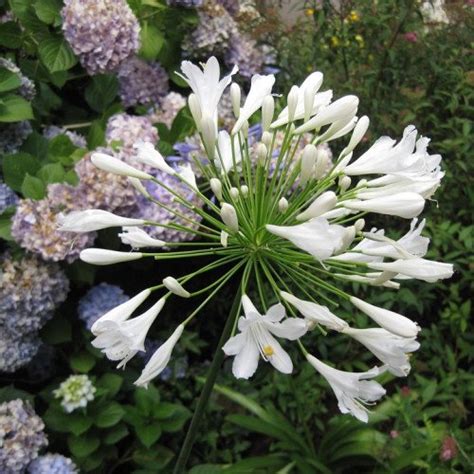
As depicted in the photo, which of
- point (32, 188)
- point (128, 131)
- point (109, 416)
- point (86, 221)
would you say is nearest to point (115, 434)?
point (109, 416)

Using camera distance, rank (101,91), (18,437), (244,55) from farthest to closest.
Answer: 1. (244,55)
2. (101,91)
3. (18,437)

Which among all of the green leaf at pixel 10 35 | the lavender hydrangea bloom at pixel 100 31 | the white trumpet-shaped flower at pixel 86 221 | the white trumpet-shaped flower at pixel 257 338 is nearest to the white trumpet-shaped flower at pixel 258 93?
the white trumpet-shaped flower at pixel 86 221

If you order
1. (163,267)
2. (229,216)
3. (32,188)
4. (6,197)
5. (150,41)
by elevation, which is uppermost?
(229,216)

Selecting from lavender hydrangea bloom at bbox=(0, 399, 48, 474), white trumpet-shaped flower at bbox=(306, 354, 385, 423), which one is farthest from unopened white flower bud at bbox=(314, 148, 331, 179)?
lavender hydrangea bloom at bbox=(0, 399, 48, 474)

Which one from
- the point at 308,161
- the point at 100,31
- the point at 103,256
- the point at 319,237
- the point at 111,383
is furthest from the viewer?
the point at 100,31

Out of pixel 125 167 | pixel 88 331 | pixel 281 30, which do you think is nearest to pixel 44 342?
pixel 88 331

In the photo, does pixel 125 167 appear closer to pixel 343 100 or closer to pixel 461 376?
Result: pixel 343 100

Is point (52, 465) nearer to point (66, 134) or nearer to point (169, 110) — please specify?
point (66, 134)
